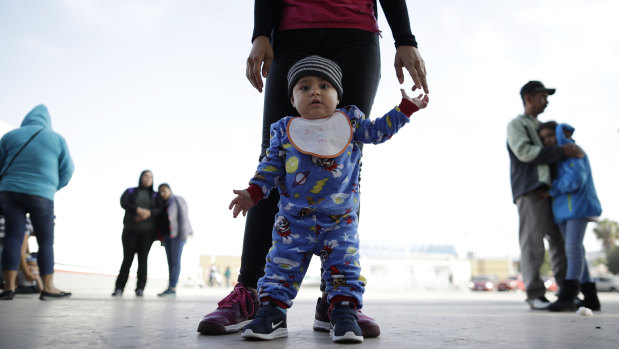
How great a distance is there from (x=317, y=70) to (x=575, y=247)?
288cm

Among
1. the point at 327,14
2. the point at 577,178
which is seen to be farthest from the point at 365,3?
the point at 577,178

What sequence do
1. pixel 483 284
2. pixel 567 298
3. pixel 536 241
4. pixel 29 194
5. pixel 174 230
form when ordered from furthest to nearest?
pixel 483 284, pixel 174 230, pixel 29 194, pixel 536 241, pixel 567 298

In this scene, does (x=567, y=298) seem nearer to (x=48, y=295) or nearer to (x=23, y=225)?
(x=48, y=295)

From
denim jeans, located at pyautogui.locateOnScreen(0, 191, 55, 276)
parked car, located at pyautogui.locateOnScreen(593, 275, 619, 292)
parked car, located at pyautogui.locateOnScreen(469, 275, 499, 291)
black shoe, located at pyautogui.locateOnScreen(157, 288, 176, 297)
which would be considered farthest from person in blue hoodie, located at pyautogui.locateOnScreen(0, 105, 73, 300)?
parked car, located at pyautogui.locateOnScreen(469, 275, 499, 291)

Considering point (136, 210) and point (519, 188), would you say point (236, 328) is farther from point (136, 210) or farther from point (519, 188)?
point (136, 210)

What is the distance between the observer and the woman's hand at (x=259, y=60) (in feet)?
6.46

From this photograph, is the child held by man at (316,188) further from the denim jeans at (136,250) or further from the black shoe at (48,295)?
the denim jeans at (136,250)

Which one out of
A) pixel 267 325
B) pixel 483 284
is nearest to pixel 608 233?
pixel 483 284

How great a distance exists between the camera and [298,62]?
1.84 m

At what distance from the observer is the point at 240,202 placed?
1617mm

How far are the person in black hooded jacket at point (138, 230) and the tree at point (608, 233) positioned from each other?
5333cm

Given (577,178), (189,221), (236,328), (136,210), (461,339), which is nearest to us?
(461,339)

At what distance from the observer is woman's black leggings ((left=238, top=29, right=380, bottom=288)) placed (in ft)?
6.41

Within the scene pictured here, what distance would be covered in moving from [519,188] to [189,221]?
4.60 metres
